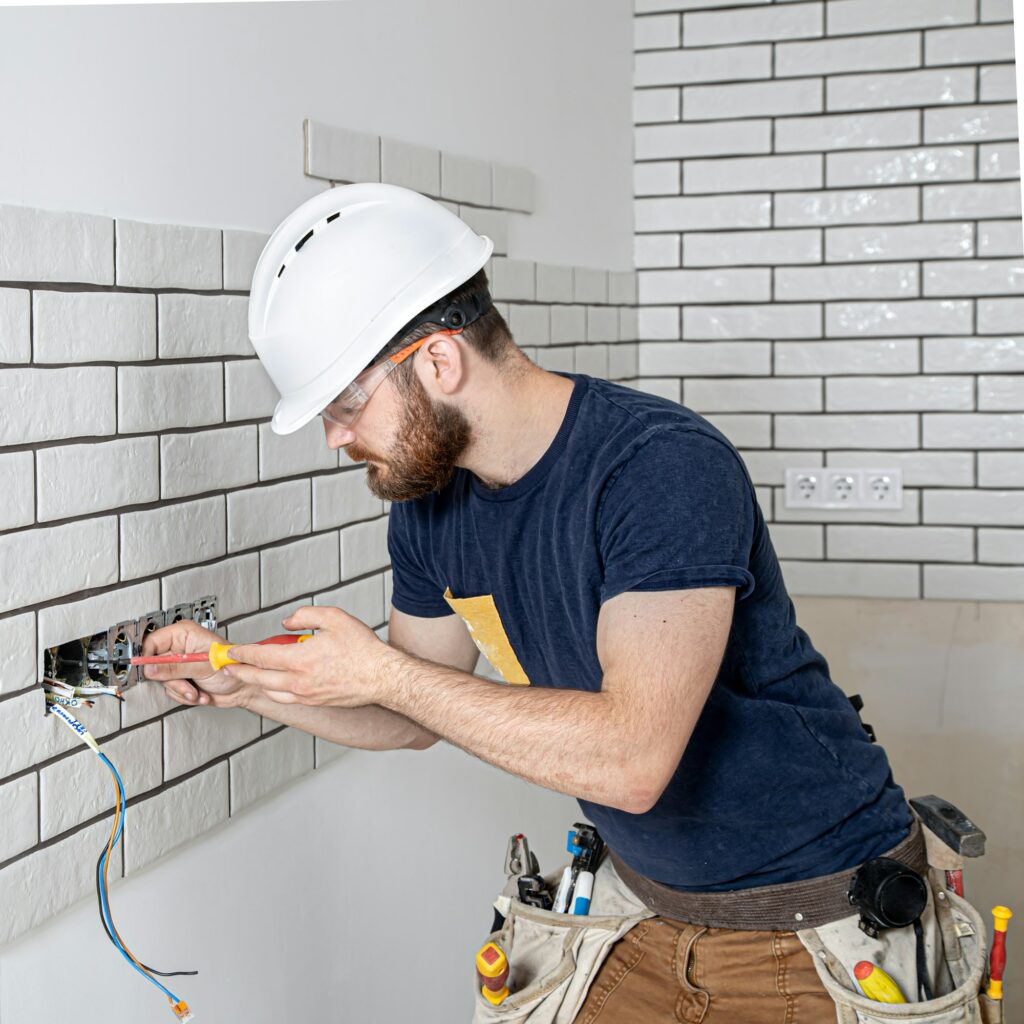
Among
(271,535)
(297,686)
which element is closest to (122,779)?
(297,686)

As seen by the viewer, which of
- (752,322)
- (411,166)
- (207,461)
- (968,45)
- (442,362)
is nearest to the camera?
(442,362)

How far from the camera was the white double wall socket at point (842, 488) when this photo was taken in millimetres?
2957

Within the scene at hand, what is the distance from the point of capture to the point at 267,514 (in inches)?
64.8

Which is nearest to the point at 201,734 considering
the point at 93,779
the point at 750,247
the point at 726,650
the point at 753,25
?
the point at 93,779

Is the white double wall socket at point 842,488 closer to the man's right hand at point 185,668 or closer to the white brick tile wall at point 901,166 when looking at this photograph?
the white brick tile wall at point 901,166

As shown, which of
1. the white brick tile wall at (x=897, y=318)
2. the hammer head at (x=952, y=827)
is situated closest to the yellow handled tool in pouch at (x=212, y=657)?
the hammer head at (x=952, y=827)

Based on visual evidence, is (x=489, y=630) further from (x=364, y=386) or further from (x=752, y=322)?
(x=752, y=322)

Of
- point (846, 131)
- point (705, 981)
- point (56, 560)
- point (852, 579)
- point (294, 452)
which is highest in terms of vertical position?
point (846, 131)

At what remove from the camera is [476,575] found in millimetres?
1586

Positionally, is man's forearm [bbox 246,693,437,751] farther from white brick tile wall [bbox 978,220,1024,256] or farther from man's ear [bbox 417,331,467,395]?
white brick tile wall [bbox 978,220,1024,256]

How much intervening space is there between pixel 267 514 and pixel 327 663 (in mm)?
411

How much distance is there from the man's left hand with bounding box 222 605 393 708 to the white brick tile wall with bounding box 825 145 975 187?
2076 mm

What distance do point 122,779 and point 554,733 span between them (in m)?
0.49

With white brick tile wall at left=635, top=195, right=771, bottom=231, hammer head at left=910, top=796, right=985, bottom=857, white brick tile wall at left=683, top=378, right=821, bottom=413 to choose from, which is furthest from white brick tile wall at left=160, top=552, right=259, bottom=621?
white brick tile wall at left=635, top=195, right=771, bottom=231
